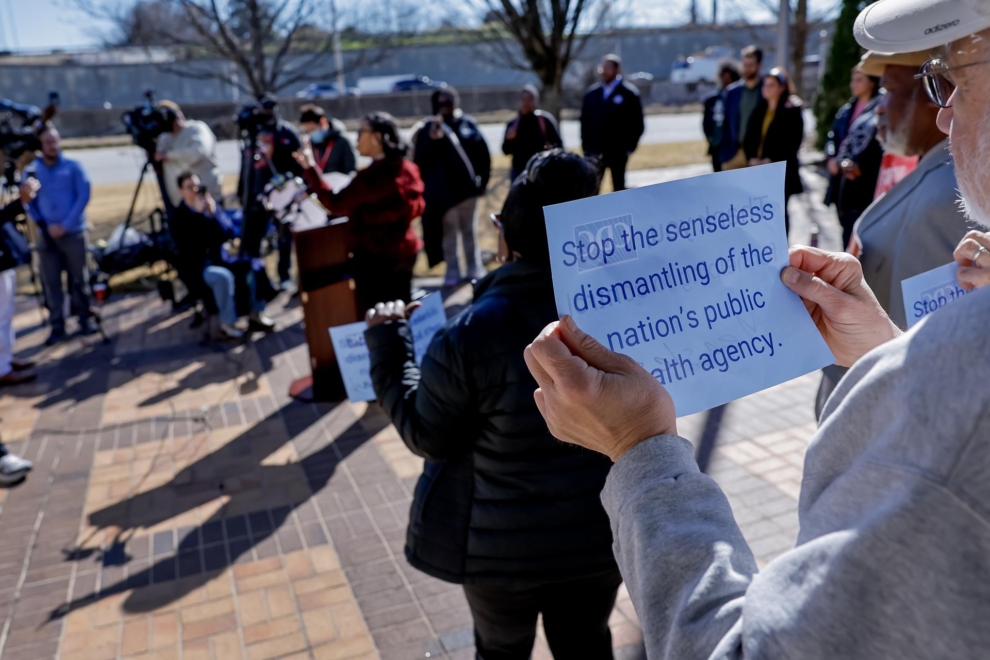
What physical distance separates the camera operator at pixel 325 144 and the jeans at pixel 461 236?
45.4 inches

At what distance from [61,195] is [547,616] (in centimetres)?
683

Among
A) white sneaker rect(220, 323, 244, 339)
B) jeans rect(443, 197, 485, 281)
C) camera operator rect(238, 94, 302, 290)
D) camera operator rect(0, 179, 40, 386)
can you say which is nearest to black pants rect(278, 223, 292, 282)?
camera operator rect(238, 94, 302, 290)

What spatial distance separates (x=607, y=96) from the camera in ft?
34.1

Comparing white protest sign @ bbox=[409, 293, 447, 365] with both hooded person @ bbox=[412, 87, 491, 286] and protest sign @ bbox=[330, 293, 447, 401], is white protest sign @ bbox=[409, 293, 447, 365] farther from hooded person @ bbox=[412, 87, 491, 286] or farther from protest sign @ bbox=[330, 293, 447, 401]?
hooded person @ bbox=[412, 87, 491, 286]

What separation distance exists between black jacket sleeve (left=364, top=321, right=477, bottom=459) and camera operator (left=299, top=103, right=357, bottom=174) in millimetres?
6491

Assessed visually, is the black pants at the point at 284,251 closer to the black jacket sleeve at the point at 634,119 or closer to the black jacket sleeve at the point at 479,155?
the black jacket sleeve at the point at 479,155

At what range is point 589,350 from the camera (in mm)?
1151

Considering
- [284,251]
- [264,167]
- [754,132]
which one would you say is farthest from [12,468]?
[754,132]

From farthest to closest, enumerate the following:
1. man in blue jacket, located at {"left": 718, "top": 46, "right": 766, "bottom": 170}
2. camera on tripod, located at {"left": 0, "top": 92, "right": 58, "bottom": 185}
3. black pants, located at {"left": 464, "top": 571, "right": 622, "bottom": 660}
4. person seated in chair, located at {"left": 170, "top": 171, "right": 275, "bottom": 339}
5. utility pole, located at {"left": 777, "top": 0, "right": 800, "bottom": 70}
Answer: utility pole, located at {"left": 777, "top": 0, "right": 800, "bottom": 70}, man in blue jacket, located at {"left": 718, "top": 46, "right": 766, "bottom": 170}, person seated in chair, located at {"left": 170, "top": 171, "right": 275, "bottom": 339}, camera on tripod, located at {"left": 0, "top": 92, "right": 58, "bottom": 185}, black pants, located at {"left": 464, "top": 571, "right": 622, "bottom": 660}

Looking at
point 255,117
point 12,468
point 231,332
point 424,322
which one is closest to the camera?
point 424,322

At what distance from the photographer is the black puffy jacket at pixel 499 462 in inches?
81.9

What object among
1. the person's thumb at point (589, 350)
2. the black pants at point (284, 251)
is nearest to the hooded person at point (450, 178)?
the black pants at point (284, 251)

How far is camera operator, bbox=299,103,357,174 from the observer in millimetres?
8445

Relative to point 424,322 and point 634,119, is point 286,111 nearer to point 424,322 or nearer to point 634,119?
point 634,119
